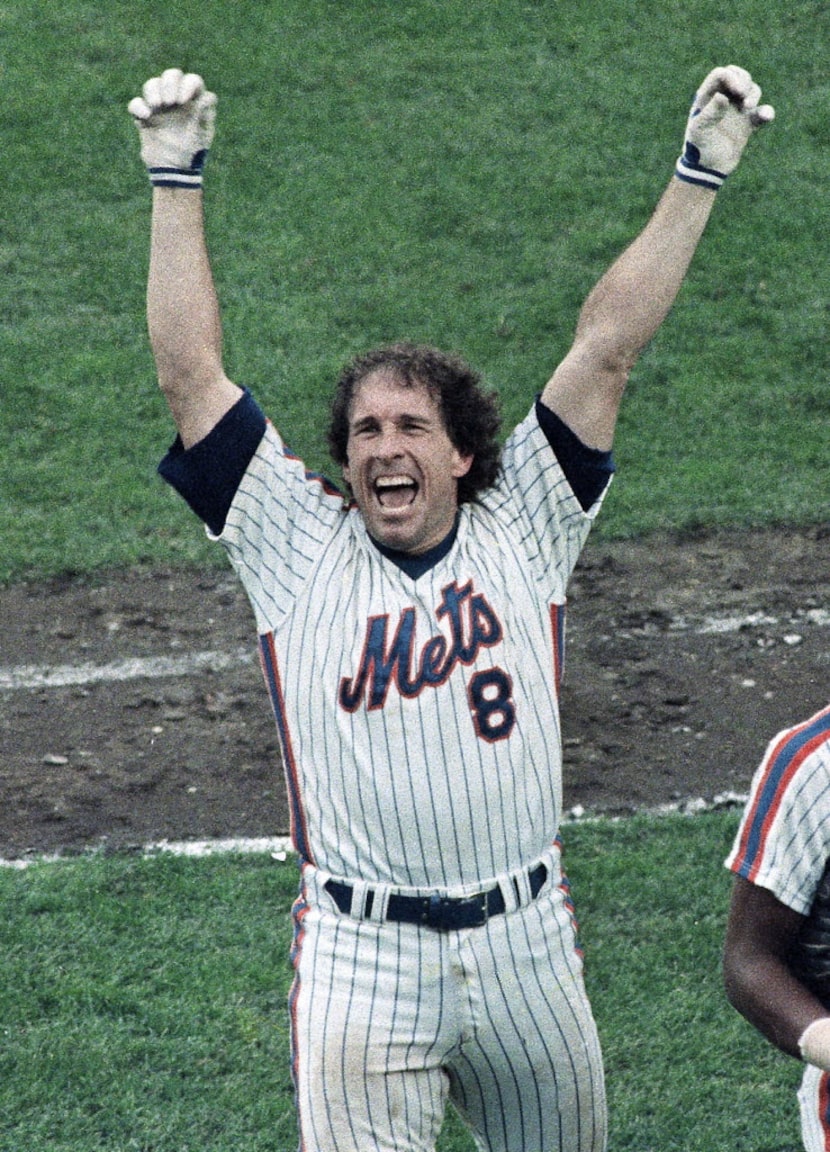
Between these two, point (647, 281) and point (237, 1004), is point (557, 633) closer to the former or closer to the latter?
point (647, 281)

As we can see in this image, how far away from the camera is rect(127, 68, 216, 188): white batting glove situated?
3434 mm

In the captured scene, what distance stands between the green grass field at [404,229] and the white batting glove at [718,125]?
4.29 m

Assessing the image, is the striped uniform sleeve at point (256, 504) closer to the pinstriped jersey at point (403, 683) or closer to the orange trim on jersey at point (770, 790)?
the pinstriped jersey at point (403, 683)

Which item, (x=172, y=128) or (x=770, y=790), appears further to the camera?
(x=172, y=128)

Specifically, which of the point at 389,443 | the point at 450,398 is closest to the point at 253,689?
the point at 450,398

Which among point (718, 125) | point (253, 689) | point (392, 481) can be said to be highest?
point (718, 125)

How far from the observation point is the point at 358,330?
360 inches

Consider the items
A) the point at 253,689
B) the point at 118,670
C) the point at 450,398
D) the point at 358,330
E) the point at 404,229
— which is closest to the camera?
the point at 450,398

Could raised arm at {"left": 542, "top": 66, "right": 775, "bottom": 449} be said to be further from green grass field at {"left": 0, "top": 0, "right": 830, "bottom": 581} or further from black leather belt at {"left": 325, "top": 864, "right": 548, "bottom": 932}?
green grass field at {"left": 0, "top": 0, "right": 830, "bottom": 581}

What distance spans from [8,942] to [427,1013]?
2.23 metres

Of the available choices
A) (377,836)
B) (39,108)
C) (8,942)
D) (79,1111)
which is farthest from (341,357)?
(377,836)

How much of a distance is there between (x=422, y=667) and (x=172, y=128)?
3.89 ft

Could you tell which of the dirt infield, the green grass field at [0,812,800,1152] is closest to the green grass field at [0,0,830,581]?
the dirt infield

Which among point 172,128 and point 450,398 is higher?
point 172,128
